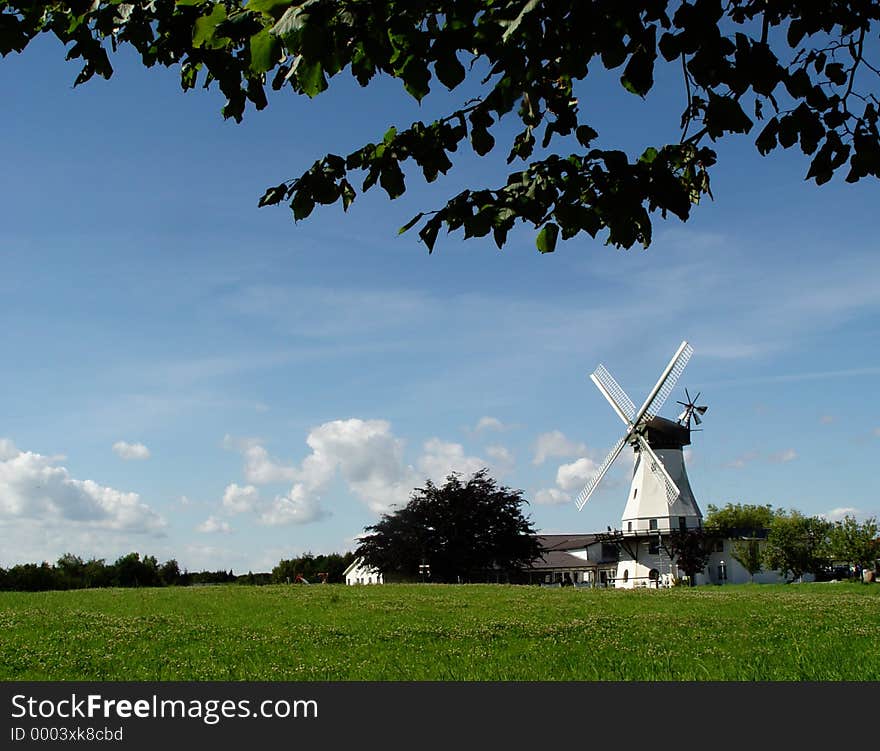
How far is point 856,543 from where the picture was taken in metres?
59.3

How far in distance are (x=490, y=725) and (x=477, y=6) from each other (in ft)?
19.2

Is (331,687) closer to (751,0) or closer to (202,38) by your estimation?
(202,38)

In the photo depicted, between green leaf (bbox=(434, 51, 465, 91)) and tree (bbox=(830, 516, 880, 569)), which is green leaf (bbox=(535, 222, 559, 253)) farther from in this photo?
tree (bbox=(830, 516, 880, 569))

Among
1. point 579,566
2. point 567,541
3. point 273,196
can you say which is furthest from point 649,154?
point 567,541

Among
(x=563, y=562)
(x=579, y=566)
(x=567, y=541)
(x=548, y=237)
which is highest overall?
(x=548, y=237)

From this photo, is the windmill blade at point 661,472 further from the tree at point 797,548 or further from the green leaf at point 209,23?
the green leaf at point 209,23

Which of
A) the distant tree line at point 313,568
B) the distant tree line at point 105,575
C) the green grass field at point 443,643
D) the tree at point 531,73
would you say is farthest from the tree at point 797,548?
the tree at point 531,73

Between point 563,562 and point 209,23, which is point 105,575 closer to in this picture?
point 209,23

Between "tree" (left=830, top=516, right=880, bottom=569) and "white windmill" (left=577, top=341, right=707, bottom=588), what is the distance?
10.1m

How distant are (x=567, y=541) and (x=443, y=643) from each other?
88.4 metres

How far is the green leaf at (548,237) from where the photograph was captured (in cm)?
695

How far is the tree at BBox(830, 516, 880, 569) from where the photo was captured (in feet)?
194

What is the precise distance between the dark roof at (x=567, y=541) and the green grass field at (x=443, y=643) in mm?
73810

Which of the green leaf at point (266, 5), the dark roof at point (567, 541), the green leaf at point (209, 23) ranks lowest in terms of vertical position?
the dark roof at point (567, 541)
